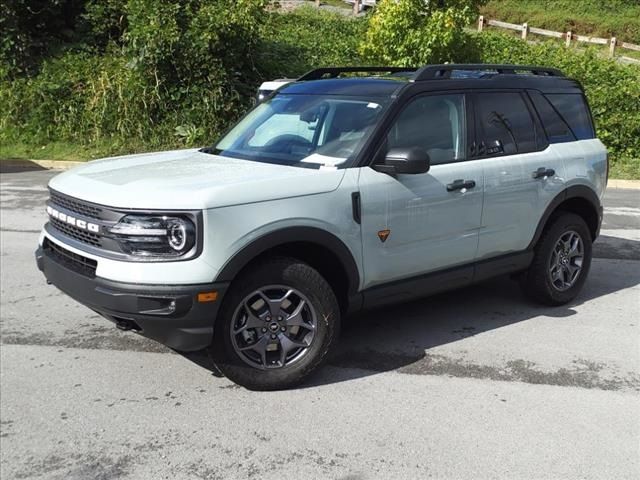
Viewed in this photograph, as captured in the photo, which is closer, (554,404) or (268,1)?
(554,404)

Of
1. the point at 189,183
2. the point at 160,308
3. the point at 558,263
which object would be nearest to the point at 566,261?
the point at 558,263

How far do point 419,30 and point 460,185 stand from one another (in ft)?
29.5

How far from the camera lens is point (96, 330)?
15.8ft

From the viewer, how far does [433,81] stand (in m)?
4.45

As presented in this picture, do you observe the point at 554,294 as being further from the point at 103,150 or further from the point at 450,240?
the point at 103,150

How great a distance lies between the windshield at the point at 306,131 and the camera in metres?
4.17

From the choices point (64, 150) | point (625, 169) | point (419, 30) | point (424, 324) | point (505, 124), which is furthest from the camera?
point (64, 150)

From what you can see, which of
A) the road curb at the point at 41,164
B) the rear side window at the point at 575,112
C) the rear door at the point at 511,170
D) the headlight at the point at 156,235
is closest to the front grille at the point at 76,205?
the headlight at the point at 156,235

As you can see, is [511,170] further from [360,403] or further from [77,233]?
[77,233]

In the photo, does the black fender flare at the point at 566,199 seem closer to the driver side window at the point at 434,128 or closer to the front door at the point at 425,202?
the front door at the point at 425,202

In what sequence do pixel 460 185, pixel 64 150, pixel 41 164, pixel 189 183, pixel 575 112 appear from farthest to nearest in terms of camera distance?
pixel 64 150
pixel 41 164
pixel 575 112
pixel 460 185
pixel 189 183

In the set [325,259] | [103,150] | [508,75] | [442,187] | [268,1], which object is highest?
[268,1]

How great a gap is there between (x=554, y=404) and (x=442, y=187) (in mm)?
1510

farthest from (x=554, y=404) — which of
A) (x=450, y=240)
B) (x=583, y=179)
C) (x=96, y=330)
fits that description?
(x=96, y=330)
